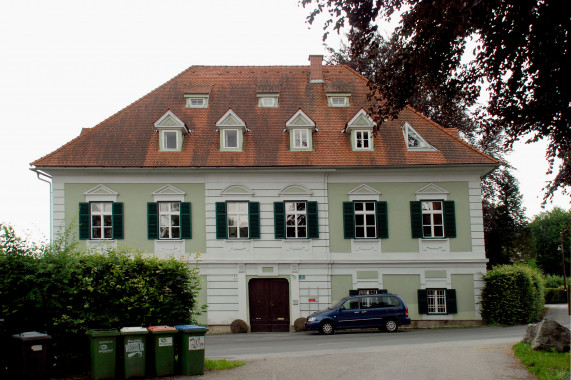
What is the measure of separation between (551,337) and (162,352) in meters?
9.08

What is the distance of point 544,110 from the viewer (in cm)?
1191

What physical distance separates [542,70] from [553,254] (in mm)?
71606

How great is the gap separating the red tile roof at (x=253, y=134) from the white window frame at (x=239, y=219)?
70.6 inches

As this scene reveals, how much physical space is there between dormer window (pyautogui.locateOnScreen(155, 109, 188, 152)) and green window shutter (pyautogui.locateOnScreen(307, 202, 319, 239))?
6446mm

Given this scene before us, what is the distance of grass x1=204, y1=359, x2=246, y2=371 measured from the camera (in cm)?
1404

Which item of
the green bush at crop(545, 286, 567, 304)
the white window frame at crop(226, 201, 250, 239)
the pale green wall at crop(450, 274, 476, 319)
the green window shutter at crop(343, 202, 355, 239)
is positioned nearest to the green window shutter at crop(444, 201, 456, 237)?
the pale green wall at crop(450, 274, 476, 319)

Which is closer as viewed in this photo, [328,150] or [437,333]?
[437,333]

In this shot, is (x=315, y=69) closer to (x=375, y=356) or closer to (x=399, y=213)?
(x=399, y=213)

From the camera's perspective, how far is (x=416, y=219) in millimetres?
27438

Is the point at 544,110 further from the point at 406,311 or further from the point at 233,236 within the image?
the point at 233,236

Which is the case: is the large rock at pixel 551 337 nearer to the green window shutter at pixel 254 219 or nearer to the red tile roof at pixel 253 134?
the red tile roof at pixel 253 134

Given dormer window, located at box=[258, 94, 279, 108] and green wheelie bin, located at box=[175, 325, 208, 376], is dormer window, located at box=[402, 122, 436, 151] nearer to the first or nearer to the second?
dormer window, located at box=[258, 94, 279, 108]

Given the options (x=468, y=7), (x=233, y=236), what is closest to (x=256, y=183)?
(x=233, y=236)

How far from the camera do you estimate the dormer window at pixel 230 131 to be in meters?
27.8
